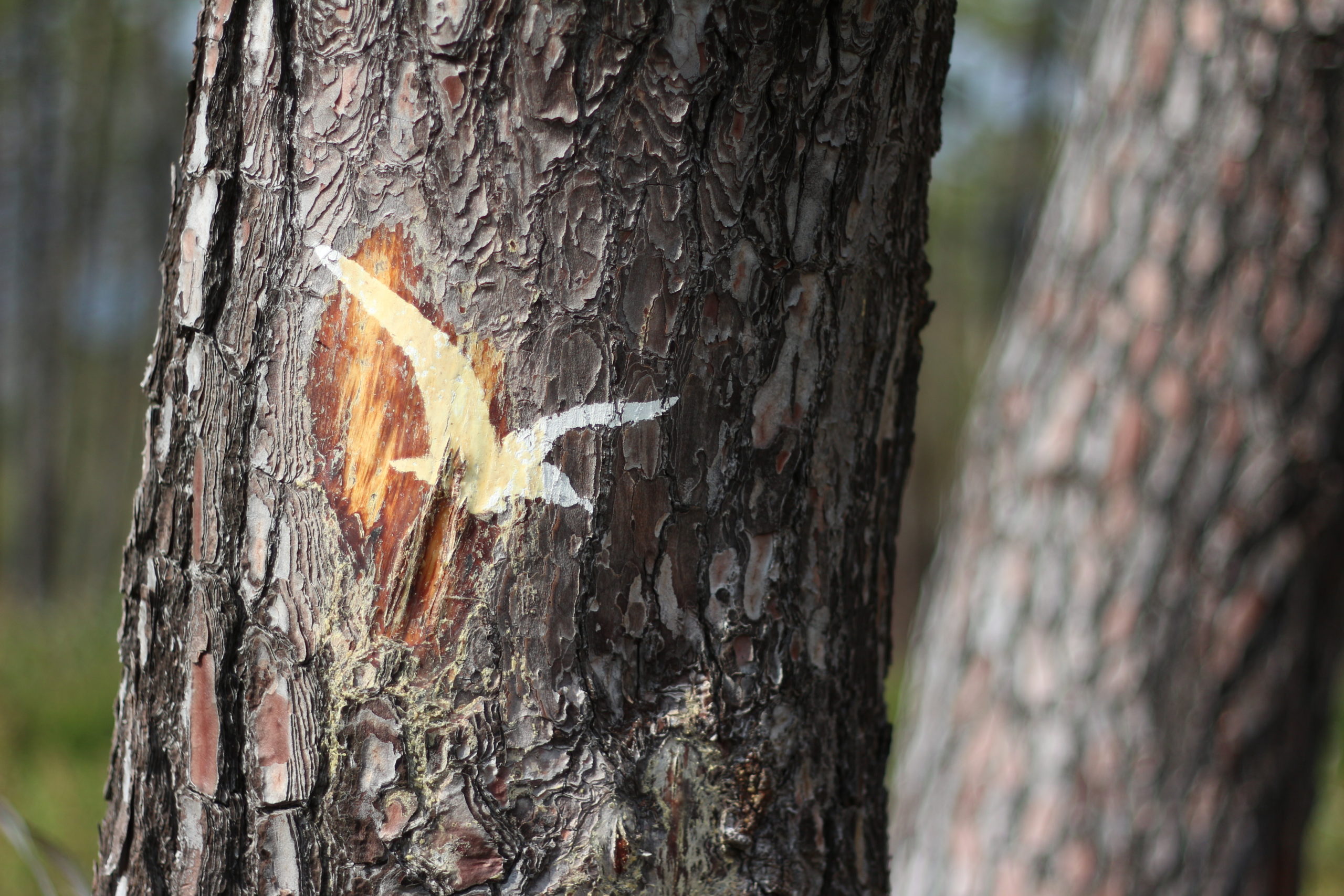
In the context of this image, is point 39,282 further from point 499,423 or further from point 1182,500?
point 499,423

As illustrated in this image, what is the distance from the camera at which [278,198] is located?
0.80 m

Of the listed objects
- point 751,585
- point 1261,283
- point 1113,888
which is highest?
point 1261,283

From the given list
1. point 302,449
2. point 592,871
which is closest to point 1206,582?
point 592,871

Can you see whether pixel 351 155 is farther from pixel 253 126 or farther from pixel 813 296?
pixel 813 296

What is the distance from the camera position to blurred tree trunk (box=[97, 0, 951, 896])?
2.50ft

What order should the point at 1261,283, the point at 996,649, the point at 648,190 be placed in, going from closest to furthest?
the point at 648,190, the point at 1261,283, the point at 996,649

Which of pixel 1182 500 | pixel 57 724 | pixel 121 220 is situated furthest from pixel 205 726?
pixel 121 220

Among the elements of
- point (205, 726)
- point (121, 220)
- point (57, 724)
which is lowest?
point (57, 724)

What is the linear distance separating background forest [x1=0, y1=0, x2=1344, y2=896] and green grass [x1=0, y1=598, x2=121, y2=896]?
2690mm

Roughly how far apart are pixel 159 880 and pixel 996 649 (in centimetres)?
164

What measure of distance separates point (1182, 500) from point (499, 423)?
62.9 inches

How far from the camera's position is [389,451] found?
0.78 metres

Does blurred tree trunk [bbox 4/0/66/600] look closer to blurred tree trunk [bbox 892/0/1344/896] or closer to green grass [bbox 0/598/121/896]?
green grass [bbox 0/598/121/896]

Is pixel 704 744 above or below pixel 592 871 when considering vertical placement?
above
